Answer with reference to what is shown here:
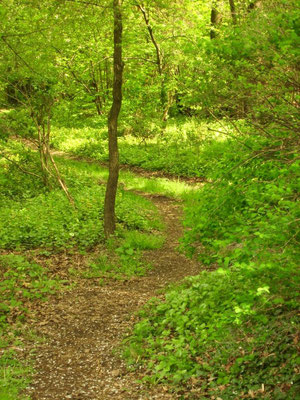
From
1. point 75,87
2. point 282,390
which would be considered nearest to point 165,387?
point 282,390

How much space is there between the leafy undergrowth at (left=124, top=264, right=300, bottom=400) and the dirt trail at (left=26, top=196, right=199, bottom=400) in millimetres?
321

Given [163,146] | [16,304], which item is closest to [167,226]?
[16,304]

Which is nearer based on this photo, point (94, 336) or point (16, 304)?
point (94, 336)

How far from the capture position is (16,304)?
6.78 m

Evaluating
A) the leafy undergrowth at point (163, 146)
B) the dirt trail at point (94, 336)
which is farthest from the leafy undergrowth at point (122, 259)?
the leafy undergrowth at point (163, 146)

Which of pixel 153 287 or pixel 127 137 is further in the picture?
pixel 127 137

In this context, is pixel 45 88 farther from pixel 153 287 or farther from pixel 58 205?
pixel 153 287

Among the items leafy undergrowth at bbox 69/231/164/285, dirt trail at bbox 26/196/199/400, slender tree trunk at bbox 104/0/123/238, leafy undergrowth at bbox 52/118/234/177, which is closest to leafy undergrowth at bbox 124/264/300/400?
dirt trail at bbox 26/196/199/400

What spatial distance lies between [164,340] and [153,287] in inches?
83.5

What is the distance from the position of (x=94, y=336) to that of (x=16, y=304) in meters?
1.48

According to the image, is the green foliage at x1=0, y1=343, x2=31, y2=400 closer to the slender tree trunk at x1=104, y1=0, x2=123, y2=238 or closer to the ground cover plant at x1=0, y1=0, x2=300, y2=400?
the ground cover plant at x1=0, y1=0, x2=300, y2=400

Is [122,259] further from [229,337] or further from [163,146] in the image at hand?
[163,146]

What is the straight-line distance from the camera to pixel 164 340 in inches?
220

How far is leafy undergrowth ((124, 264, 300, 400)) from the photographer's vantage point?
3848 mm
